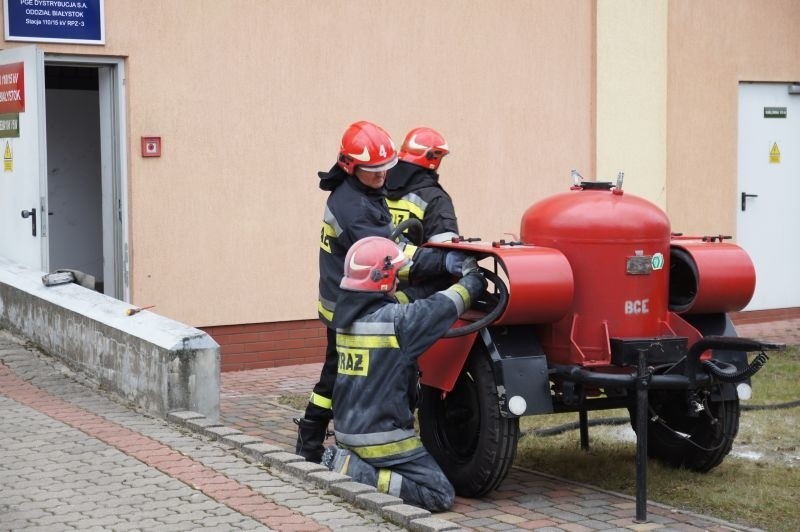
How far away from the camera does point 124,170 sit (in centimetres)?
1044

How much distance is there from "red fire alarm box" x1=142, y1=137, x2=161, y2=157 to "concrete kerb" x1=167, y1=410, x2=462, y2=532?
10.8 feet

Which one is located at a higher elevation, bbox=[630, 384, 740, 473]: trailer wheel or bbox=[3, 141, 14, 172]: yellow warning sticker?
bbox=[3, 141, 14, 172]: yellow warning sticker

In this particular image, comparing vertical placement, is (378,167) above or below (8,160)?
below

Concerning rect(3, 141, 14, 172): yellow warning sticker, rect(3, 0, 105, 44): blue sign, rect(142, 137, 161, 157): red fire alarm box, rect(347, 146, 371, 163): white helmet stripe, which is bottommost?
rect(347, 146, 371, 163): white helmet stripe

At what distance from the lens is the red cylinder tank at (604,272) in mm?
6918

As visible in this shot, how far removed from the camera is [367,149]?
6.93m

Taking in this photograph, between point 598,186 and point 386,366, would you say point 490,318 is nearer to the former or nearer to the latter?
point 386,366

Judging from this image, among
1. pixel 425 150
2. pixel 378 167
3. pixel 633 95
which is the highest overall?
pixel 633 95

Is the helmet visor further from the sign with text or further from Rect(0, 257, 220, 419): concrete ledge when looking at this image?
the sign with text

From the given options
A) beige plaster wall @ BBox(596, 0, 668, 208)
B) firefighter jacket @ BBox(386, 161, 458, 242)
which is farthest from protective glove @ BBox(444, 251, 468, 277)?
beige plaster wall @ BBox(596, 0, 668, 208)

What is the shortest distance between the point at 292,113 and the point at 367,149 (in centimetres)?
433

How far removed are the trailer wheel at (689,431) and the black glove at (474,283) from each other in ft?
4.49

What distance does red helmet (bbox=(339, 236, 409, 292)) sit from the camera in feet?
21.5

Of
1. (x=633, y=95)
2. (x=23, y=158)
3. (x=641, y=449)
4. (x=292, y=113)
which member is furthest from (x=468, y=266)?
(x=633, y=95)
